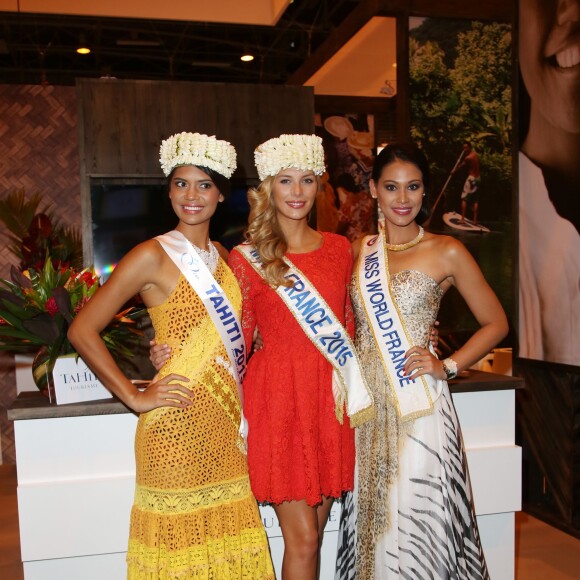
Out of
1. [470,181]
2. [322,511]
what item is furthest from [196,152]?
[470,181]

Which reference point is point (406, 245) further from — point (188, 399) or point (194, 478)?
point (194, 478)

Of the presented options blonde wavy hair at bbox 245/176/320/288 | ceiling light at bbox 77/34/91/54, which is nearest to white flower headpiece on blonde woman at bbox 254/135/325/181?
blonde wavy hair at bbox 245/176/320/288

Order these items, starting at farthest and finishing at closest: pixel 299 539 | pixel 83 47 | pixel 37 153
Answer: pixel 83 47 < pixel 37 153 < pixel 299 539

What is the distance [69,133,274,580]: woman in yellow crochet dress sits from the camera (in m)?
1.77

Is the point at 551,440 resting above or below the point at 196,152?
below

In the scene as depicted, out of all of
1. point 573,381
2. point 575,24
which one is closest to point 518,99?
point 575,24

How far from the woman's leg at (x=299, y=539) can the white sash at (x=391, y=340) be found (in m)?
0.40

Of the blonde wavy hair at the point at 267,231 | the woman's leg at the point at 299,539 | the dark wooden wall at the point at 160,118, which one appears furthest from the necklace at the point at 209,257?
the dark wooden wall at the point at 160,118

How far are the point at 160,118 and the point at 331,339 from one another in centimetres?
292

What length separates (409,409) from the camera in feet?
6.59

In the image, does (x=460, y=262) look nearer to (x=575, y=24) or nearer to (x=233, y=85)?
(x=575, y=24)

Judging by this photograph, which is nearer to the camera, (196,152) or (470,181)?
(196,152)

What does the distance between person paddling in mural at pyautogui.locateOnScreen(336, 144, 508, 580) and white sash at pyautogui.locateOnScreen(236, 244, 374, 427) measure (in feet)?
0.32

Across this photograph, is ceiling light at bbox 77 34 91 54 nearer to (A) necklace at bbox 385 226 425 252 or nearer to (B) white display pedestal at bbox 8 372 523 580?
(B) white display pedestal at bbox 8 372 523 580
